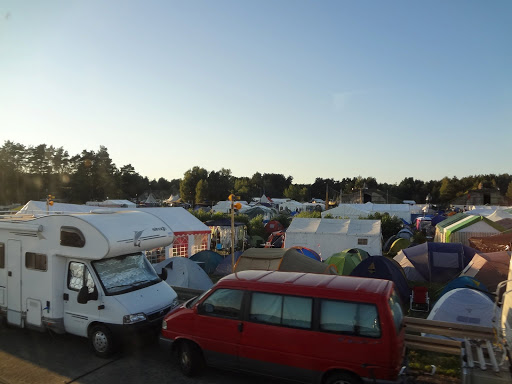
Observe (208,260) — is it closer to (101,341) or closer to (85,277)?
(85,277)

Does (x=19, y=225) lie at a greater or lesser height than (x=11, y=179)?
lesser

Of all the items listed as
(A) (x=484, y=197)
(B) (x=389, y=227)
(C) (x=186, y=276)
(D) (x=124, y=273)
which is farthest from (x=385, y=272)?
(A) (x=484, y=197)

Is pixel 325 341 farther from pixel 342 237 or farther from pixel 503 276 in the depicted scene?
pixel 342 237

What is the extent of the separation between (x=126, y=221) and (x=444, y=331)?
6267mm

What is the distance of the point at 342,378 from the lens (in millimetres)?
4789

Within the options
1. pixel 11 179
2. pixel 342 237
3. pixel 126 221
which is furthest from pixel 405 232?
pixel 11 179

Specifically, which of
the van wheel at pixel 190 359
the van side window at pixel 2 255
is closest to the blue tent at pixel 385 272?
the van wheel at pixel 190 359

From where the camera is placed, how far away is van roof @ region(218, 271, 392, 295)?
5.08 meters

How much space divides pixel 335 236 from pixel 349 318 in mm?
15710

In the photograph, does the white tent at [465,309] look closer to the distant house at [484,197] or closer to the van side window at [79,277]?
the van side window at [79,277]

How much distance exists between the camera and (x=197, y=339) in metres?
5.78

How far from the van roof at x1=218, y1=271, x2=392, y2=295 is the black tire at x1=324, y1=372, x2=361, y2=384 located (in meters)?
1.10

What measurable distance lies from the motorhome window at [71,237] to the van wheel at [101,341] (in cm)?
159

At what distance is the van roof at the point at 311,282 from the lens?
508 cm
